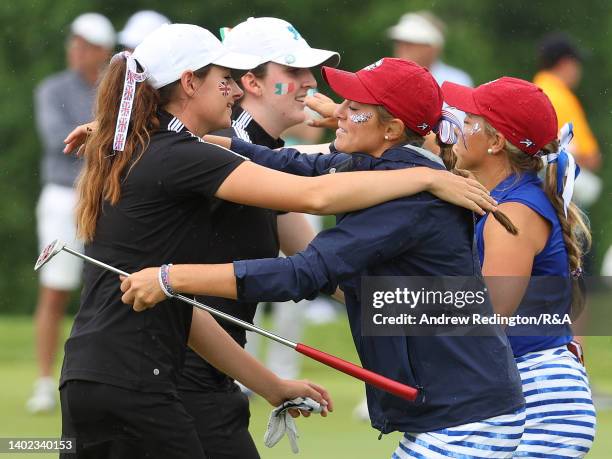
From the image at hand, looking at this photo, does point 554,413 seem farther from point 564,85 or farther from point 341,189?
point 564,85

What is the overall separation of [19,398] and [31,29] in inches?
447

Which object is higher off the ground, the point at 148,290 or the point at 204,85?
the point at 204,85

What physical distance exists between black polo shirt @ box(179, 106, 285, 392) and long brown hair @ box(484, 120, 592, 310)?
35.3 inches

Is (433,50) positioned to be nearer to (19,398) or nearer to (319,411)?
(19,398)

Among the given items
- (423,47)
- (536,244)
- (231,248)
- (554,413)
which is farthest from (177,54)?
(423,47)

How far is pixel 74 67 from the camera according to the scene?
358 inches

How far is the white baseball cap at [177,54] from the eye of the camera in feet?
13.6

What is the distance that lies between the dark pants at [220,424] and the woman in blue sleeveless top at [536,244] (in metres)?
0.96

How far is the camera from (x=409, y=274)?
13.0ft

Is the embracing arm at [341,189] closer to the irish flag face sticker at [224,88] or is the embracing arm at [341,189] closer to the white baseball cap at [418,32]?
the irish flag face sticker at [224,88]

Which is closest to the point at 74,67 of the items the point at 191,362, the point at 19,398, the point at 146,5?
the point at 19,398

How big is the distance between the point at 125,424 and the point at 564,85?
6599mm

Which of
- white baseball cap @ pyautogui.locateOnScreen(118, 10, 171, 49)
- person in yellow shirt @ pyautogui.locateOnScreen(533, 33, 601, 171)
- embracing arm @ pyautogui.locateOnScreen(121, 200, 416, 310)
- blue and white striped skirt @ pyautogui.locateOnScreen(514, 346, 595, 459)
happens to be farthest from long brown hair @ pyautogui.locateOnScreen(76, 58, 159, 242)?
person in yellow shirt @ pyautogui.locateOnScreen(533, 33, 601, 171)

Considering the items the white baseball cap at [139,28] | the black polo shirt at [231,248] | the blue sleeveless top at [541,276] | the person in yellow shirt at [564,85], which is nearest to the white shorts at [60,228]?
the white baseball cap at [139,28]
